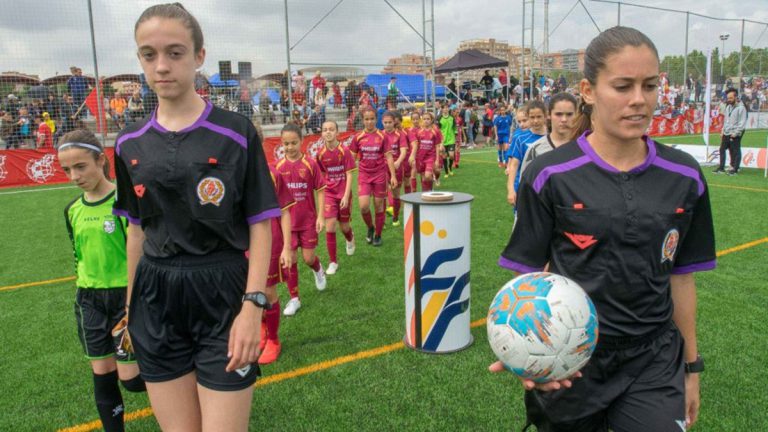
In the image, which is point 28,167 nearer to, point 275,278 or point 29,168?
point 29,168

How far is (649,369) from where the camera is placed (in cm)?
198

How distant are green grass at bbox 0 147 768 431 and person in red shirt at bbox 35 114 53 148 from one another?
7.67 metres

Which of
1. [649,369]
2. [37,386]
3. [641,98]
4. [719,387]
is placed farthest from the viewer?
[37,386]

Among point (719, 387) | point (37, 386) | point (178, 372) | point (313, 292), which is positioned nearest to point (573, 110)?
point (719, 387)

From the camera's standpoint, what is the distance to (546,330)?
174cm

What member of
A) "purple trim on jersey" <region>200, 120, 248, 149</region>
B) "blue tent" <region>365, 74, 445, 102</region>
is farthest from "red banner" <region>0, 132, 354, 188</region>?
"purple trim on jersey" <region>200, 120, 248, 149</region>

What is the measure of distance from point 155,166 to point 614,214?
1.68 meters

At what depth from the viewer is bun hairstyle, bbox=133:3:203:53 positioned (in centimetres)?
192

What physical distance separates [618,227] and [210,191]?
1.48 meters

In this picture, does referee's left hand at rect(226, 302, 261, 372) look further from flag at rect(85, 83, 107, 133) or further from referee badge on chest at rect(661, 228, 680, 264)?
flag at rect(85, 83, 107, 133)

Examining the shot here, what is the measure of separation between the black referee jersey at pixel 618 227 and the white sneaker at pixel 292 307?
4.05 m

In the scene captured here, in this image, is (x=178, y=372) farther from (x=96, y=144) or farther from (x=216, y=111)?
(x=96, y=144)

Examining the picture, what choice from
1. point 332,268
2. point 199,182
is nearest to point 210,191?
point 199,182

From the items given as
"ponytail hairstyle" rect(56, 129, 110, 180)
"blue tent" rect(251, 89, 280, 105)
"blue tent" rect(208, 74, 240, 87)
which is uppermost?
"blue tent" rect(208, 74, 240, 87)
